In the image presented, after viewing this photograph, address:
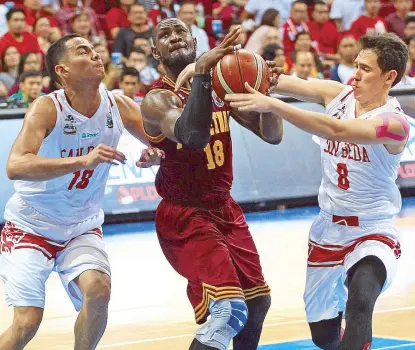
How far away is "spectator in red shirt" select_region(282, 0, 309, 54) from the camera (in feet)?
50.3

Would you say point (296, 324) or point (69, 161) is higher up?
point (69, 161)

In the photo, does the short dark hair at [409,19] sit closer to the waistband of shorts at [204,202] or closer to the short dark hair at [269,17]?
the short dark hair at [269,17]

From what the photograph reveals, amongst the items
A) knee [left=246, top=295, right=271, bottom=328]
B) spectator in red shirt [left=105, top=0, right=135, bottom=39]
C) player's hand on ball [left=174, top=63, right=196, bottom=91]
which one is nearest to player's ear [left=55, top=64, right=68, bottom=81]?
player's hand on ball [left=174, top=63, right=196, bottom=91]

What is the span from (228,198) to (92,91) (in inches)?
42.9

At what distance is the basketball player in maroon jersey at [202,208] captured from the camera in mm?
5574

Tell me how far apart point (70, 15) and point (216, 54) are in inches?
363

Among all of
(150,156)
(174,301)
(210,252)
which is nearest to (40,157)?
(150,156)

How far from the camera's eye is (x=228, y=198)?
6.00 m

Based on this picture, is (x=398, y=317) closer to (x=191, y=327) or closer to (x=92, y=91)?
(x=191, y=327)

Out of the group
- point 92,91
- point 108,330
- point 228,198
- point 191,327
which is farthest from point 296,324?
point 92,91

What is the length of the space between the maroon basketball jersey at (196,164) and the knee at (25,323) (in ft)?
3.50

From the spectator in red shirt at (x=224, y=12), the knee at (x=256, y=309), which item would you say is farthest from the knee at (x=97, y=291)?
the spectator in red shirt at (x=224, y=12)

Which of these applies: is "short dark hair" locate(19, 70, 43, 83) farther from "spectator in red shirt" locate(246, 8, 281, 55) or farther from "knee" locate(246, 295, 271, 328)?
"knee" locate(246, 295, 271, 328)

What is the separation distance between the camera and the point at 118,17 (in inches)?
580
